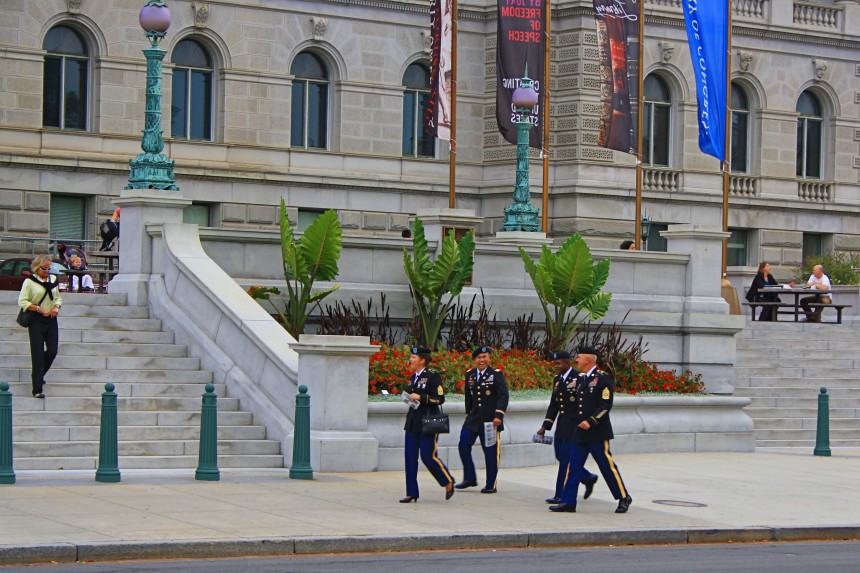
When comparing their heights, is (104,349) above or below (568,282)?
below

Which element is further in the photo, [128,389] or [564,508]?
[128,389]

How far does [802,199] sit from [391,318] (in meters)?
26.2

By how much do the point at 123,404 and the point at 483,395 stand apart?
4876 mm

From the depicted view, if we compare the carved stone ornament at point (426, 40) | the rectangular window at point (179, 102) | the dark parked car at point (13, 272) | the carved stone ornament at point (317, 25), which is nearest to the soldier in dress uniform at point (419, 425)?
the dark parked car at point (13, 272)

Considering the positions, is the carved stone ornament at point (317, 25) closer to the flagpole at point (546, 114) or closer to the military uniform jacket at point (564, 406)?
the flagpole at point (546, 114)

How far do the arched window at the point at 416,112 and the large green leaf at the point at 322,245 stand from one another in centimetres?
2144

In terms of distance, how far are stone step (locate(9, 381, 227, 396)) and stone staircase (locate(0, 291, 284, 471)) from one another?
0.01m

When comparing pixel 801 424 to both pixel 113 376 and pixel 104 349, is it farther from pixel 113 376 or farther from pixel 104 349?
pixel 113 376

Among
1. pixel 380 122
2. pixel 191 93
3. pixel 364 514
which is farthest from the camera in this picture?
pixel 380 122

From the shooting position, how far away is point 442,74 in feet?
109

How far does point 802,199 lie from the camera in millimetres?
48562

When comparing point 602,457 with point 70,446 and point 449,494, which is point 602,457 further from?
point 70,446

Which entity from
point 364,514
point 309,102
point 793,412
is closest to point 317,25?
point 309,102

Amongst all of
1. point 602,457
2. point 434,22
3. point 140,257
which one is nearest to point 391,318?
point 140,257
